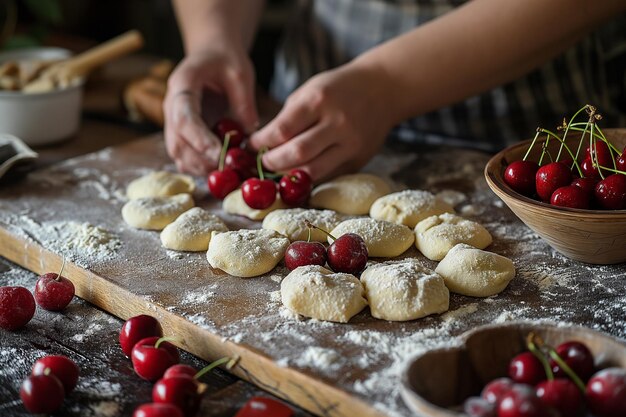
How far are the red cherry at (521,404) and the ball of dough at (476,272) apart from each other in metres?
0.39

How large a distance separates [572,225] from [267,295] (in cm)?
51

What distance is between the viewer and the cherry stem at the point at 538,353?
953 millimetres

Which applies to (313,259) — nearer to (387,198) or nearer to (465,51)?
(387,198)

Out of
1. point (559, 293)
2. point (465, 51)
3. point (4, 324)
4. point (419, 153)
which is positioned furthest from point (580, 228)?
point (4, 324)

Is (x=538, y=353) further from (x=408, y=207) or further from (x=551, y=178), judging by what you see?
(x=408, y=207)

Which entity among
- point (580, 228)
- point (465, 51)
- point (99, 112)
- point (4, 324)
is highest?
point (465, 51)

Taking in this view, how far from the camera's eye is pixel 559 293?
1.30m

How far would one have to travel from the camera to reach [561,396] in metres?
0.92

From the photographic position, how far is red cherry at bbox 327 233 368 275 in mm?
1329

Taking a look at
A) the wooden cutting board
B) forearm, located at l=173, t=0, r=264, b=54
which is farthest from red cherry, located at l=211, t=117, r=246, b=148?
forearm, located at l=173, t=0, r=264, b=54

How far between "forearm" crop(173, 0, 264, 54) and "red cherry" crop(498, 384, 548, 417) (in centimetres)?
134

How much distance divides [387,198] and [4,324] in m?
0.75

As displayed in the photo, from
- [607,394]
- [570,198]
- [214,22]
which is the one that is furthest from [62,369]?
[214,22]

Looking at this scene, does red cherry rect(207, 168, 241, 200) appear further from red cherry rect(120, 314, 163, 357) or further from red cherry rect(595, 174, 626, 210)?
red cherry rect(595, 174, 626, 210)
